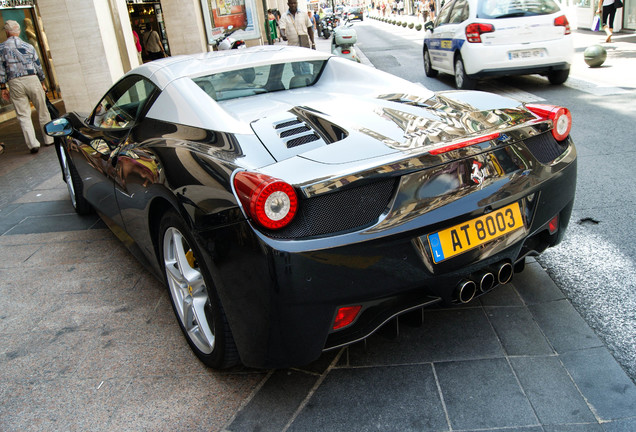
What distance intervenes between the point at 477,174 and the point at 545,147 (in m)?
0.57

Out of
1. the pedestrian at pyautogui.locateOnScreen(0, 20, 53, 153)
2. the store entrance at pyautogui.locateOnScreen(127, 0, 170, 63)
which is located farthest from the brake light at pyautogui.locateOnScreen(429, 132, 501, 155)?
the store entrance at pyautogui.locateOnScreen(127, 0, 170, 63)

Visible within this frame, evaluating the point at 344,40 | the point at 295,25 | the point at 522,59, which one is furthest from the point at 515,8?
the point at 295,25

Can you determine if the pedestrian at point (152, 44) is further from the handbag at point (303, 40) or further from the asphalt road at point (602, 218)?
the asphalt road at point (602, 218)

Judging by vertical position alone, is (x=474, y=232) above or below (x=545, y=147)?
below

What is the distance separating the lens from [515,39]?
30.1ft

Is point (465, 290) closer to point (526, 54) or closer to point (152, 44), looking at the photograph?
point (526, 54)

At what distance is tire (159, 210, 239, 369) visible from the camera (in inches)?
98.1

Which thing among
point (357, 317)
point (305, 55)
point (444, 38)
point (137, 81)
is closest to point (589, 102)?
point (444, 38)

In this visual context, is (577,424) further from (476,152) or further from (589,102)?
(589,102)

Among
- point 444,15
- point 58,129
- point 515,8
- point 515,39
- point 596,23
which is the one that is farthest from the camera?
point 596,23

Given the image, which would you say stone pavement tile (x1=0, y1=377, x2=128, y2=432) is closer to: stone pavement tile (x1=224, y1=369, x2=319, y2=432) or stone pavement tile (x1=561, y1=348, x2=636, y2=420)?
stone pavement tile (x1=224, y1=369, x2=319, y2=432)

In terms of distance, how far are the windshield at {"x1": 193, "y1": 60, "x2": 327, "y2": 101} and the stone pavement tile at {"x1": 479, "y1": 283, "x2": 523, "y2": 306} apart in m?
1.80

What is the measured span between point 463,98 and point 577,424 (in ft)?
5.75

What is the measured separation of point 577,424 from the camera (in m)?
2.16
